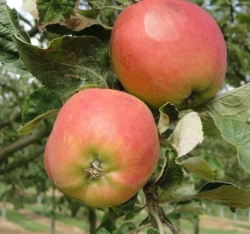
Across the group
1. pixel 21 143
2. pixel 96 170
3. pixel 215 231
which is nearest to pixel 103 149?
pixel 96 170

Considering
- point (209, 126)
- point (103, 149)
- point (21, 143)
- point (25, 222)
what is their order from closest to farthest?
point (103, 149) → point (209, 126) → point (21, 143) → point (25, 222)

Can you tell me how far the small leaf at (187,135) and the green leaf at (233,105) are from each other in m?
0.16

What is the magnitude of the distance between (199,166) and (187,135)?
0.08 m

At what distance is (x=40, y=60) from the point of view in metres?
0.91

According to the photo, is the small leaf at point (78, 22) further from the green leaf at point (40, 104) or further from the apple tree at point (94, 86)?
the green leaf at point (40, 104)

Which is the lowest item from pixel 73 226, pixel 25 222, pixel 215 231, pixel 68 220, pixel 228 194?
pixel 68 220

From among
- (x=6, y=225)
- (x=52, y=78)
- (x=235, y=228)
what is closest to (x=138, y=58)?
(x=52, y=78)

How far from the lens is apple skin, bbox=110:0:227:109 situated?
87 centimetres

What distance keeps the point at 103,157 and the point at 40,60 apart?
0.25m

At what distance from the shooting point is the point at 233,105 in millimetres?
993

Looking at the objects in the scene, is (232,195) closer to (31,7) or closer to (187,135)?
(187,135)

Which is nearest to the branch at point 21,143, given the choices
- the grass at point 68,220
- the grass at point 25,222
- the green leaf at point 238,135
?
the green leaf at point 238,135

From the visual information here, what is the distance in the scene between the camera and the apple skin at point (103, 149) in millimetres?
781

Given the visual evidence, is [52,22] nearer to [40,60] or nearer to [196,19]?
[40,60]
